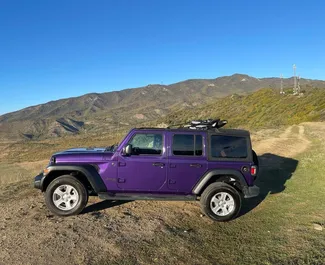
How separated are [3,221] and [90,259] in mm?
2707

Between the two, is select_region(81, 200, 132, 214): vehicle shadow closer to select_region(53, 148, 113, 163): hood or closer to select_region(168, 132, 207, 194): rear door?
select_region(53, 148, 113, 163): hood

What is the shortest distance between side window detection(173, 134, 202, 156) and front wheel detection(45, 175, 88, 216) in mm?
2148

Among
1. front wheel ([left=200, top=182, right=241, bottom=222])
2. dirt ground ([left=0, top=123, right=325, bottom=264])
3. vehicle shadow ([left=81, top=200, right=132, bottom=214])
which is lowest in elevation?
dirt ground ([left=0, top=123, right=325, bottom=264])

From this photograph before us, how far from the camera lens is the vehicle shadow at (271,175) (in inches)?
318

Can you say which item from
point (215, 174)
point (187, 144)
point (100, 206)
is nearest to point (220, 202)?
point (215, 174)

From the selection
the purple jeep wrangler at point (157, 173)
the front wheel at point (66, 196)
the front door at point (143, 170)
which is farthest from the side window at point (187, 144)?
the front wheel at point (66, 196)

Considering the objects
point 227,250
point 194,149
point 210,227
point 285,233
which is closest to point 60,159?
point 194,149

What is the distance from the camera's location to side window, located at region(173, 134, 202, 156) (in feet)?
22.1

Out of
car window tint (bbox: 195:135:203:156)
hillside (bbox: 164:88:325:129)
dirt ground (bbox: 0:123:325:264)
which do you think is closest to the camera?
dirt ground (bbox: 0:123:325:264)

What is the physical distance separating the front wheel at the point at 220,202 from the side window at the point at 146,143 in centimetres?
141

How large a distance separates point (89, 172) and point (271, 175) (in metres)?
6.82

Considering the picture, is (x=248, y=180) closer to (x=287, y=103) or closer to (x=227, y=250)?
(x=227, y=250)

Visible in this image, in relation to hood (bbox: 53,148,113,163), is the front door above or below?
below

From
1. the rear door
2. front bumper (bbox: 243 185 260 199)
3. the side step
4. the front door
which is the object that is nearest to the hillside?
front bumper (bbox: 243 185 260 199)
